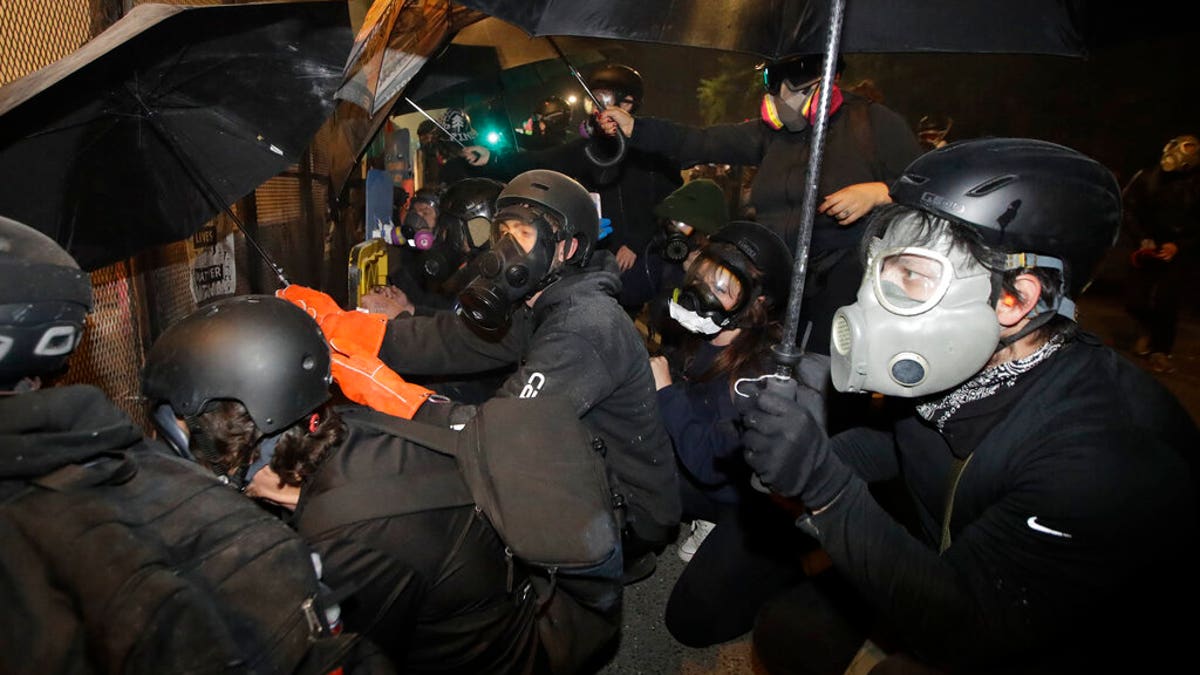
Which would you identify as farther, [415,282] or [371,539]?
[415,282]

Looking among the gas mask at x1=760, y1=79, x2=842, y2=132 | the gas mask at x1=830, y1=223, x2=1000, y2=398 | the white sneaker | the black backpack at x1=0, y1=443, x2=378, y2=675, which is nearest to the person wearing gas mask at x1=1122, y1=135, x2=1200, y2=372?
the gas mask at x1=760, y1=79, x2=842, y2=132

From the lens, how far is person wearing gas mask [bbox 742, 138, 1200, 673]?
1.41 metres

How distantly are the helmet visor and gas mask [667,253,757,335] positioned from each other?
5.02 feet

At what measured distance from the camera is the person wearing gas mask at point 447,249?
4812mm

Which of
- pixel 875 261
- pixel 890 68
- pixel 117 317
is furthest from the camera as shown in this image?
pixel 890 68

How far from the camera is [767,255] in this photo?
3295 mm

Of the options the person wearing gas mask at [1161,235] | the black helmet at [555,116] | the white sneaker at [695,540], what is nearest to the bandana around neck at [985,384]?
the white sneaker at [695,540]

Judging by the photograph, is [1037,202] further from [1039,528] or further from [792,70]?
[792,70]

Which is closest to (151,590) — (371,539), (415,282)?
(371,539)

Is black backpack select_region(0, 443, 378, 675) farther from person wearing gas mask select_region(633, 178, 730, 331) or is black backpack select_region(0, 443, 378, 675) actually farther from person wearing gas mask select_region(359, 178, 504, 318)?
person wearing gas mask select_region(633, 178, 730, 331)

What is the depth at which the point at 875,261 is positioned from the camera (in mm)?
1755

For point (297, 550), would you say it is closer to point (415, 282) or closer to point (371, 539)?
point (371, 539)

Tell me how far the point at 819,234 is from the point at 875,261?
6.68ft

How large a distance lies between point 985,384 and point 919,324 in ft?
0.99
